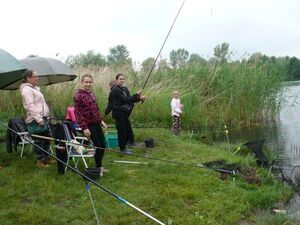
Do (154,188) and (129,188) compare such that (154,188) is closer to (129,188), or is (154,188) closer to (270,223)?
(129,188)

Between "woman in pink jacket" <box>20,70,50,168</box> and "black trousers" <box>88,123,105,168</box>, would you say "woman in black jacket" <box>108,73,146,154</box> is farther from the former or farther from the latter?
"woman in pink jacket" <box>20,70,50,168</box>

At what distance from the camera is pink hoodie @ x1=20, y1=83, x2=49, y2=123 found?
5945 millimetres

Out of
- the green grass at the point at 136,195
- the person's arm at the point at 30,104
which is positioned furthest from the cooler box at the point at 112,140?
the person's arm at the point at 30,104

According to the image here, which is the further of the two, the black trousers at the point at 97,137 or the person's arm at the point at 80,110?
the black trousers at the point at 97,137

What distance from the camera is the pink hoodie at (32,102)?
5.95 meters

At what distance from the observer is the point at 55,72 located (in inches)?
325

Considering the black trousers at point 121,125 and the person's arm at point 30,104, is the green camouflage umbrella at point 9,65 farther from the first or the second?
the black trousers at point 121,125

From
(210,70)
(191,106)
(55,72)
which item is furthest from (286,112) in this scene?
(55,72)

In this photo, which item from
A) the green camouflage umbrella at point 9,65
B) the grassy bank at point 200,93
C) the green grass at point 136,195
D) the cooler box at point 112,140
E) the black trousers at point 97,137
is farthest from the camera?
the grassy bank at point 200,93

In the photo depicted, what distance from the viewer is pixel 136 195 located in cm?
512

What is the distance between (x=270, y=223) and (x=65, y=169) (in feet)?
9.84

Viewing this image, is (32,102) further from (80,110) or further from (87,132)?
(87,132)

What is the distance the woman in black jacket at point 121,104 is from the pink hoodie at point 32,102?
1.57 meters

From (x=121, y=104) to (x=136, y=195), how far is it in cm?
256
